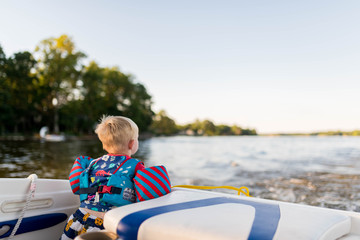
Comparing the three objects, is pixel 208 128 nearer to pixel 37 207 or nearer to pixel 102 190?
pixel 37 207

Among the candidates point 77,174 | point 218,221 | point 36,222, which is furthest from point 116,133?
point 36,222

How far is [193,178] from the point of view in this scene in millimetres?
9742

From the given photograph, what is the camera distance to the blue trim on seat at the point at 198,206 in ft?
3.75

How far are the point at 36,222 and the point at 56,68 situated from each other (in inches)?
1609

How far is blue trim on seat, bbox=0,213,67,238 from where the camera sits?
6.76ft

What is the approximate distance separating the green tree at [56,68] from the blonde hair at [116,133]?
41.1 metres

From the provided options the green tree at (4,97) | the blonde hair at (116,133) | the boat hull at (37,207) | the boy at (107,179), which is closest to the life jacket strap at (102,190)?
the boy at (107,179)

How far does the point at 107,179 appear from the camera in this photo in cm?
177

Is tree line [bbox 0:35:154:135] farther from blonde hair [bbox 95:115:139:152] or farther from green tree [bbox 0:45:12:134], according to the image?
blonde hair [bbox 95:115:139:152]

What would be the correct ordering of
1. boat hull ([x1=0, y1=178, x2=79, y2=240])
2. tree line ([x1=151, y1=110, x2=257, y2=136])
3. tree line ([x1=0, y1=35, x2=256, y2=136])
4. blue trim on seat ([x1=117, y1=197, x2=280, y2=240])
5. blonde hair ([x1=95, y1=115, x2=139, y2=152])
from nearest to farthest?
blue trim on seat ([x1=117, y1=197, x2=280, y2=240]) < blonde hair ([x1=95, y1=115, x2=139, y2=152]) < boat hull ([x1=0, y1=178, x2=79, y2=240]) < tree line ([x1=0, y1=35, x2=256, y2=136]) < tree line ([x1=151, y1=110, x2=257, y2=136])

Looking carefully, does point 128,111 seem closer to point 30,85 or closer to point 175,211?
point 30,85

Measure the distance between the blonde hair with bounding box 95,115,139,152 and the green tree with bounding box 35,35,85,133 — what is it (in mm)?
41052

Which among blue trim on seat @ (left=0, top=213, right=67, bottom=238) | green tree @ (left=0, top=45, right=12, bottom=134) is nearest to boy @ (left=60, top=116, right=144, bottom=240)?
blue trim on seat @ (left=0, top=213, right=67, bottom=238)

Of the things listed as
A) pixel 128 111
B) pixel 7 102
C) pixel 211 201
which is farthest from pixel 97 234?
pixel 128 111
